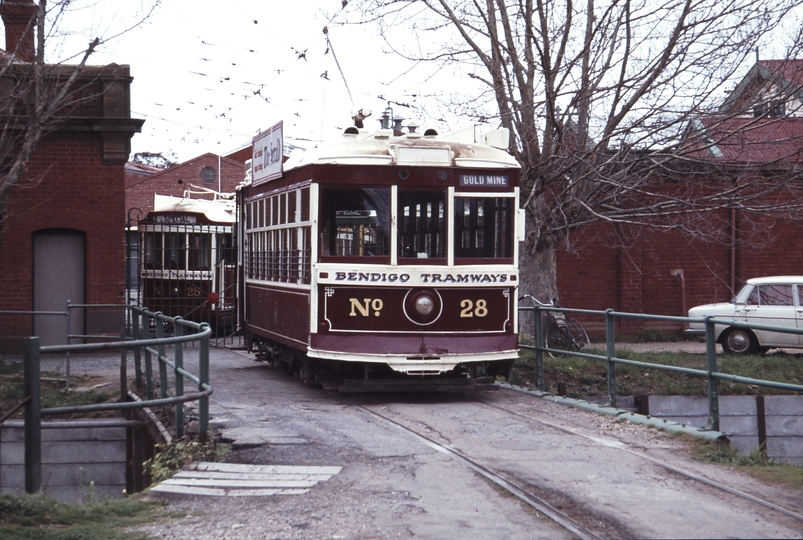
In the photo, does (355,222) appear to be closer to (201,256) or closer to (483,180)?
(483,180)

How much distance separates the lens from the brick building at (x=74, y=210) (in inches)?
751

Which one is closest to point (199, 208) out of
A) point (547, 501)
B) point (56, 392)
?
point (56, 392)

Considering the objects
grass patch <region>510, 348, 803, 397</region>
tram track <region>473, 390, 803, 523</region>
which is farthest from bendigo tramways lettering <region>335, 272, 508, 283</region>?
grass patch <region>510, 348, 803, 397</region>

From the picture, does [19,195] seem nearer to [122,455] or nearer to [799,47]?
[122,455]

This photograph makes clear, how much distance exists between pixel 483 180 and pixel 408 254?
4.07 feet

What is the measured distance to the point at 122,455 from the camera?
11031mm

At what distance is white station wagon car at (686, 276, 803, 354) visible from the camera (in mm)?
19344

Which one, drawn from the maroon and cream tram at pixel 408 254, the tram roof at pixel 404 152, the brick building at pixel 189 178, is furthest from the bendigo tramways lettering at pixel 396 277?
the brick building at pixel 189 178

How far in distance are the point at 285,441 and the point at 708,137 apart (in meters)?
9.32

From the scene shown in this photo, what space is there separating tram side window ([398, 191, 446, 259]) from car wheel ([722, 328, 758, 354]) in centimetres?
1001

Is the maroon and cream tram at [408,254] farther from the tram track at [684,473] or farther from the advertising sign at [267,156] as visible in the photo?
the tram track at [684,473]

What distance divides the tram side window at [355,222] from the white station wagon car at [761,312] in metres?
9.77

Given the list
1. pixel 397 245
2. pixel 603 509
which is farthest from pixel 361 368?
pixel 603 509

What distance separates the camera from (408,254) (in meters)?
11.5
